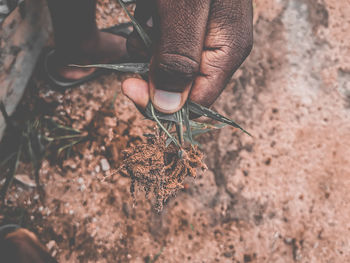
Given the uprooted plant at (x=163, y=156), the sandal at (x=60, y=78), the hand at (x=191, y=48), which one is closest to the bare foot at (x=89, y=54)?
the sandal at (x=60, y=78)

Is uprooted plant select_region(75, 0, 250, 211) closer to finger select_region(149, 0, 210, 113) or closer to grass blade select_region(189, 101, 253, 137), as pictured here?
grass blade select_region(189, 101, 253, 137)

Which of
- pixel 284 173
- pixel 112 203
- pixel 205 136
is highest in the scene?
pixel 205 136

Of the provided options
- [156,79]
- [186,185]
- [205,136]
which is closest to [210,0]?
[156,79]

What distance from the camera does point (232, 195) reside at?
5.46 ft

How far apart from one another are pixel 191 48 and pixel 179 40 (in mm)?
45

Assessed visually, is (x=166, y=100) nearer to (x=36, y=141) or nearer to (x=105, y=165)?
(x=105, y=165)

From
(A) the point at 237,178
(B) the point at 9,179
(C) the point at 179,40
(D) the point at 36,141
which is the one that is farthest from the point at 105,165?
(C) the point at 179,40

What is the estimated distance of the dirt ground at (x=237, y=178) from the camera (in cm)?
155

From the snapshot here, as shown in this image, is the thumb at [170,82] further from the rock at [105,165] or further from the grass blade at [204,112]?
the rock at [105,165]

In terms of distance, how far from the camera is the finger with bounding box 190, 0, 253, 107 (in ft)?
3.07

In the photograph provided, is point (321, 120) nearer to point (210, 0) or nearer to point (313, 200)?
point (313, 200)

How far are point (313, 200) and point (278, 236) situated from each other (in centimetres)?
32

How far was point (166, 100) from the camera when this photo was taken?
94 centimetres

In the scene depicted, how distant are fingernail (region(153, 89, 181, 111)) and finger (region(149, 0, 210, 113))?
0.04 meters
